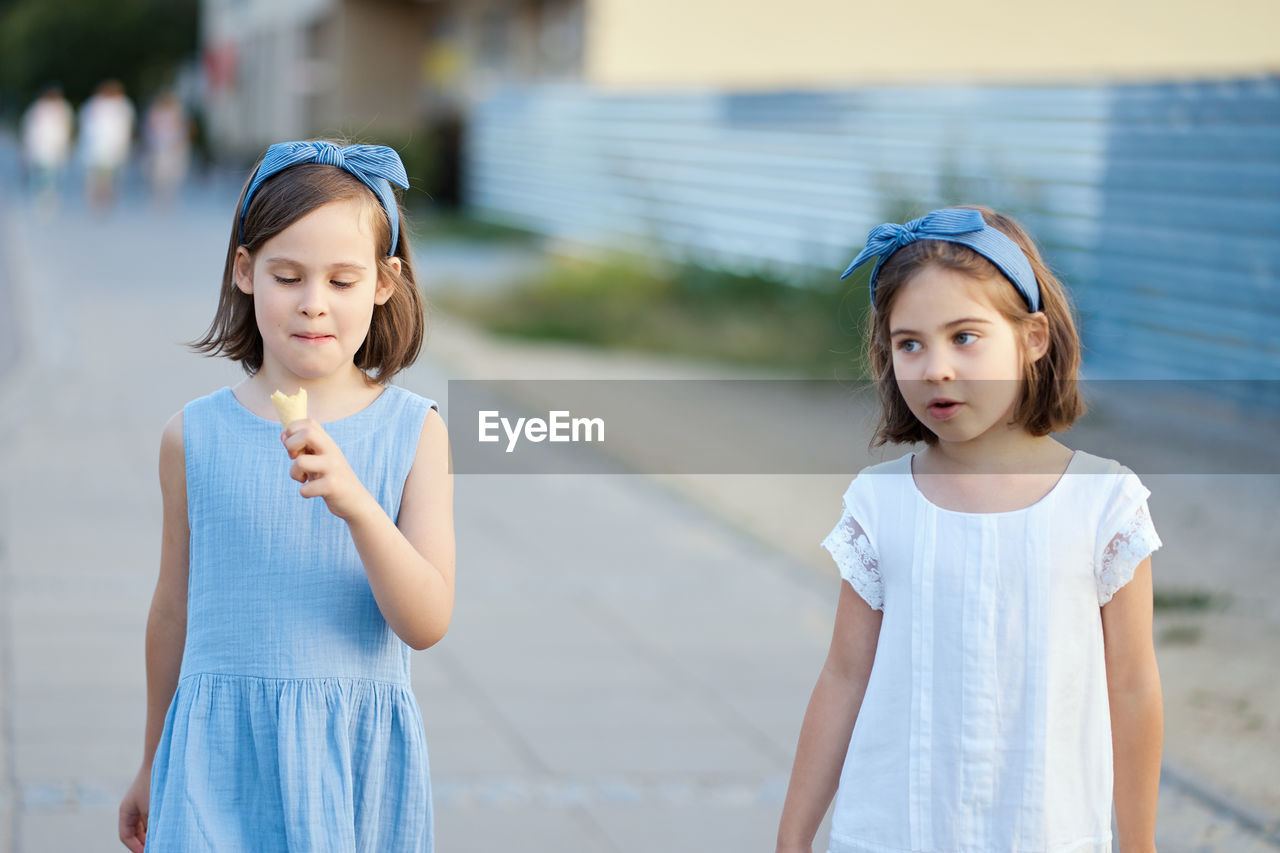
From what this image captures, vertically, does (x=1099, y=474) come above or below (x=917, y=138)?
below

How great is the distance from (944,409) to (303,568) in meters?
0.90

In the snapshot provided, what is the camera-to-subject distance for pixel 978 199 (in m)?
9.89

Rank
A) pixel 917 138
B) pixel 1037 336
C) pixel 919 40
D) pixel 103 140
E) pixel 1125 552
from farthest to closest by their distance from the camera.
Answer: pixel 103 140 < pixel 919 40 < pixel 917 138 < pixel 1037 336 < pixel 1125 552

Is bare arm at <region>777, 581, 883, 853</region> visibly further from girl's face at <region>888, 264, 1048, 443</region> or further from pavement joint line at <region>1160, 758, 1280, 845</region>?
pavement joint line at <region>1160, 758, 1280, 845</region>

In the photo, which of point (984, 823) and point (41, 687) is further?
point (41, 687)

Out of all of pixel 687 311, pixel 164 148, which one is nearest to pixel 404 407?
pixel 687 311

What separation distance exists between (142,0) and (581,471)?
5004 centimetres

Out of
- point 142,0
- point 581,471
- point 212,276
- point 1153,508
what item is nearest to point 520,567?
point 581,471

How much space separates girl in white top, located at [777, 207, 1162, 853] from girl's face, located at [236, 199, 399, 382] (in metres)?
0.70

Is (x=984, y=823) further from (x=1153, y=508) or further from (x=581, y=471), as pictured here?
(x=581, y=471)

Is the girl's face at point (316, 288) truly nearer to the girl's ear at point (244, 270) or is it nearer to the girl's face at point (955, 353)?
the girl's ear at point (244, 270)

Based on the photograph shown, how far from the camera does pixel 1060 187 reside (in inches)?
385

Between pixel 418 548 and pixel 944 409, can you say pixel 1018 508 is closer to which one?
pixel 944 409

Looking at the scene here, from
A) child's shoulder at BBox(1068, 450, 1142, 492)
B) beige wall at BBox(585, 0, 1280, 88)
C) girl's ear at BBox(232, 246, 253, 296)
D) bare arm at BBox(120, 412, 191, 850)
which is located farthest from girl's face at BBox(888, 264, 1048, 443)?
beige wall at BBox(585, 0, 1280, 88)
